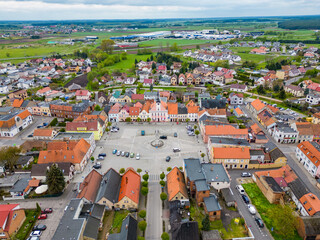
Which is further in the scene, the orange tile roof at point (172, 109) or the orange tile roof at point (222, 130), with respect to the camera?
the orange tile roof at point (172, 109)

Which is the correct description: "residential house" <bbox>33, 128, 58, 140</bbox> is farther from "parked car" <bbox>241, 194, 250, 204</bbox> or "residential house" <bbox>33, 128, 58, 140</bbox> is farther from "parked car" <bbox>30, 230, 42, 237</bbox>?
"parked car" <bbox>241, 194, 250, 204</bbox>

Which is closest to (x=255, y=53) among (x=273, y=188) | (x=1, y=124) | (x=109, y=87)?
(x=109, y=87)

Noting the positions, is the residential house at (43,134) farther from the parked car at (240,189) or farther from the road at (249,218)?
the parked car at (240,189)

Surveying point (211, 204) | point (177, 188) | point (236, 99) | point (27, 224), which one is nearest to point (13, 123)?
point (27, 224)

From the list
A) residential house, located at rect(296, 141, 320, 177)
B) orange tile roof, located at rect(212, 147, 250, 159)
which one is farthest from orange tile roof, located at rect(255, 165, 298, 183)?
residential house, located at rect(296, 141, 320, 177)

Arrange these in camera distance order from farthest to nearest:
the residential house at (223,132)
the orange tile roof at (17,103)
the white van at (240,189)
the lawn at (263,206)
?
the orange tile roof at (17,103), the residential house at (223,132), the white van at (240,189), the lawn at (263,206)

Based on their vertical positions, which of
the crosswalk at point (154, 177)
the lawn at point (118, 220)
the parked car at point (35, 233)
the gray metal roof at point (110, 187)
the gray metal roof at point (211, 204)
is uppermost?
the gray metal roof at point (110, 187)

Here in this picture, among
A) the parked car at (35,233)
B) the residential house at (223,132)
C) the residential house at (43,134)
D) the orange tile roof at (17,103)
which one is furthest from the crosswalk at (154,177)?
the orange tile roof at (17,103)

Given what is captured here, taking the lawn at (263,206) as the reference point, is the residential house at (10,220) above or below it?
above
